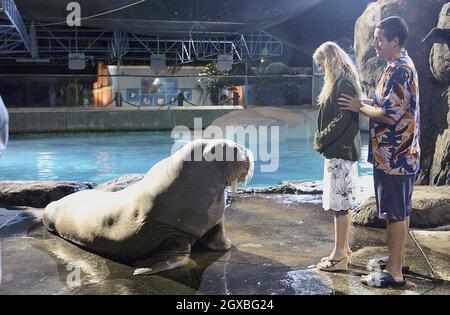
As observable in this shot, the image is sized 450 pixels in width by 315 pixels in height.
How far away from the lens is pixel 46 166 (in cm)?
1153

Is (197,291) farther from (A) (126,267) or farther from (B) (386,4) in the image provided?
(B) (386,4)

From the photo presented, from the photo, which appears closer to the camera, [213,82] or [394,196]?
[394,196]

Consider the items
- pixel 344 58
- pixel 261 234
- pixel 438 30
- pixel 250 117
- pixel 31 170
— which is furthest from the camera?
pixel 250 117

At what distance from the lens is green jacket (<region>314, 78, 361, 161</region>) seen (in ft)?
10.7

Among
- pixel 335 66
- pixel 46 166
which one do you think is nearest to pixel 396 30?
pixel 335 66

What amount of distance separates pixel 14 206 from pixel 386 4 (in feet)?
17.2

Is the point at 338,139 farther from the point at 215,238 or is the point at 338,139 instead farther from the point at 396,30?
Result: the point at 215,238

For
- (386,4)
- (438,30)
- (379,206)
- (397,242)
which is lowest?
(397,242)

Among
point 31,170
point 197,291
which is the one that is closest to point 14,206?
point 197,291

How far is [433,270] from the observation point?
334 cm

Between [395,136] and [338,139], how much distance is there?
41 cm

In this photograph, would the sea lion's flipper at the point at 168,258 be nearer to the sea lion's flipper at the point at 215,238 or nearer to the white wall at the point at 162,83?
the sea lion's flipper at the point at 215,238

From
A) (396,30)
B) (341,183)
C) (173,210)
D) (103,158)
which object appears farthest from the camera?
(103,158)

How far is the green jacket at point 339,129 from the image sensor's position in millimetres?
3254
